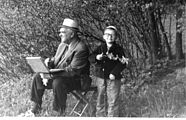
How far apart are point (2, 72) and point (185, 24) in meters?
4.18

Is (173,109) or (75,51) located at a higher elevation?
(75,51)

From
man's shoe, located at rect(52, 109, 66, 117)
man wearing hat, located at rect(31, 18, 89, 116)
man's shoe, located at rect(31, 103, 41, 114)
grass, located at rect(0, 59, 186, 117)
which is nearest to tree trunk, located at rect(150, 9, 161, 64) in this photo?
grass, located at rect(0, 59, 186, 117)

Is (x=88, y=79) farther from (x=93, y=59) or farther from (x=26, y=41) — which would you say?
(x=26, y=41)

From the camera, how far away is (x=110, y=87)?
6.52 metres

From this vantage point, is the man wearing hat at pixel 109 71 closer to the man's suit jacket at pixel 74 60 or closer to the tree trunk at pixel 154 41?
the man's suit jacket at pixel 74 60

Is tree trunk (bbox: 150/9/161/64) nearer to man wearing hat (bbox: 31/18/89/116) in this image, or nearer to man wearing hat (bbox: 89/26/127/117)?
man wearing hat (bbox: 89/26/127/117)

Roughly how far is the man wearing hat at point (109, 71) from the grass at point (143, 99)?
1.10 ft

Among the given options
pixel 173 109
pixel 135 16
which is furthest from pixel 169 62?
pixel 173 109

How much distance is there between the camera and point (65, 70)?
659 cm

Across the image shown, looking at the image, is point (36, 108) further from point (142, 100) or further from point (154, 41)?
point (154, 41)

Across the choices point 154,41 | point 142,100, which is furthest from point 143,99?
point 154,41

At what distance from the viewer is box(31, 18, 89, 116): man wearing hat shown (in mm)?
6512

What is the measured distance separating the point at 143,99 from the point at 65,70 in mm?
1484

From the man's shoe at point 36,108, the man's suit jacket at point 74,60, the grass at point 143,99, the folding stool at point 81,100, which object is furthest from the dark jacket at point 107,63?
the man's shoe at point 36,108
